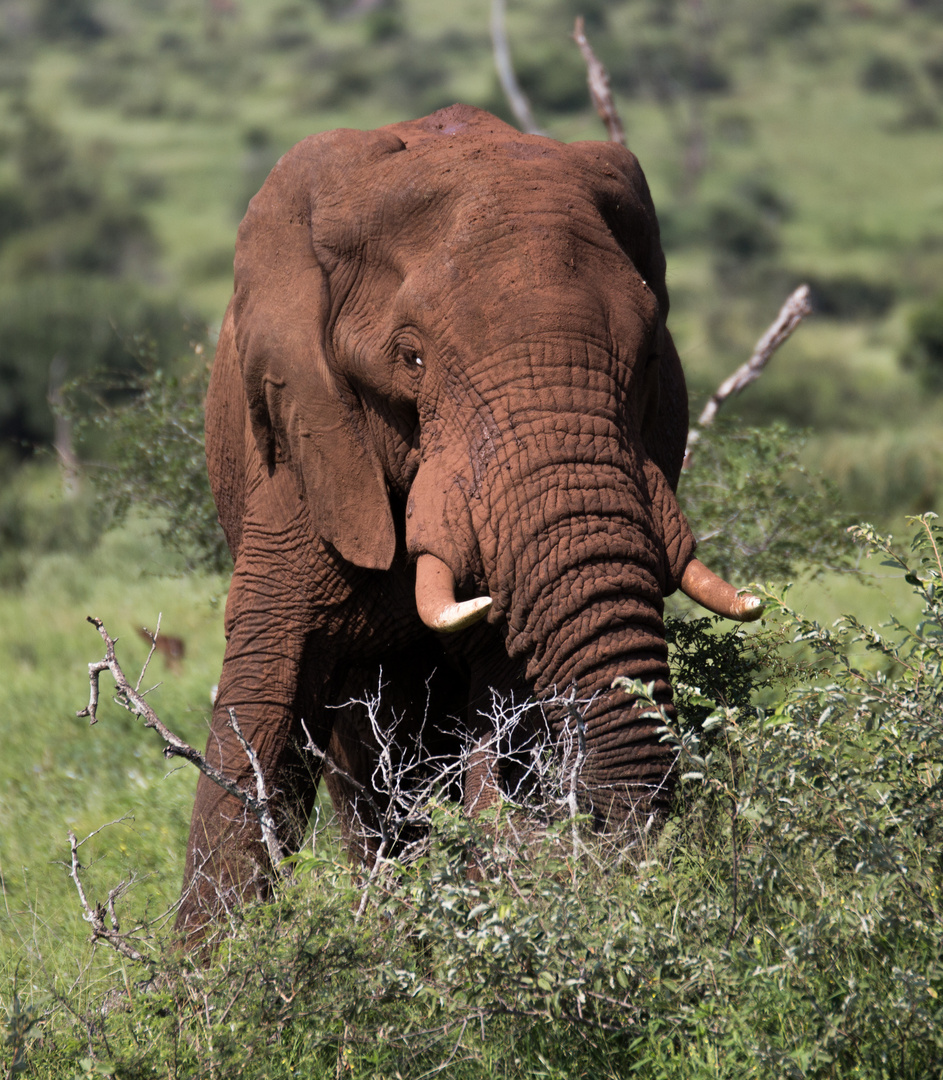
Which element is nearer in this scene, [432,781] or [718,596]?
[432,781]

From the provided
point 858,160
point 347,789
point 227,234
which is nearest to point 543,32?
point 858,160

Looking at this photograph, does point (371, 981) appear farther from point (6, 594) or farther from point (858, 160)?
point (858, 160)

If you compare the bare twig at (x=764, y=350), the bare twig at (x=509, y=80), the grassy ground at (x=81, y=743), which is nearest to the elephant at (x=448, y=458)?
the grassy ground at (x=81, y=743)

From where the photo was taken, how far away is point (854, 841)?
3148mm

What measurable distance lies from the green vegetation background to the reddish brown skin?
98 centimetres

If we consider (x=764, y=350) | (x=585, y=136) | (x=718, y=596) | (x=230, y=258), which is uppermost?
(x=718, y=596)

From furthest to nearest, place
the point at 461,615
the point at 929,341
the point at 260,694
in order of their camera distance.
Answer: the point at 929,341
the point at 260,694
the point at 461,615

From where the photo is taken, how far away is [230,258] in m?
50.5

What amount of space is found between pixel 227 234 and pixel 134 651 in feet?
155

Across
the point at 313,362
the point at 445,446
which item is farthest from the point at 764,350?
the point at 445,446

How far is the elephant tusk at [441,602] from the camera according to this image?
3627 mm

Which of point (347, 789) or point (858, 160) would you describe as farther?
point (858, 160)

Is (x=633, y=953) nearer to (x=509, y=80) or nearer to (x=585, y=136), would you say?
(x=509, y=80)

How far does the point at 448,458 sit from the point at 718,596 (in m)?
0.84
